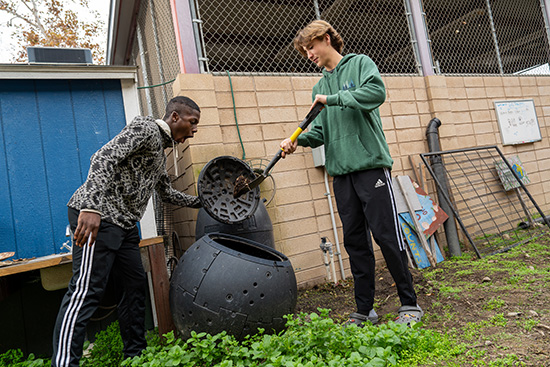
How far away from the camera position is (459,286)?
2961 mm

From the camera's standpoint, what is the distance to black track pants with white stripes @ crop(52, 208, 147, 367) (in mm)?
1870

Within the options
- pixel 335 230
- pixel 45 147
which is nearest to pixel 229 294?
pixel 335 230

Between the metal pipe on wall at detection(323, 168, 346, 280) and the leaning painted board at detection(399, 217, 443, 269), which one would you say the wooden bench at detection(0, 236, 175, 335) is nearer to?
the metal pipe on wall at detection(323, 168, 346, 280)

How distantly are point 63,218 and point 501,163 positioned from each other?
5.43m

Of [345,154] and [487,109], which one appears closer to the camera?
[345,154]

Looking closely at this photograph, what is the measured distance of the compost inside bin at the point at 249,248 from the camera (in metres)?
2.54

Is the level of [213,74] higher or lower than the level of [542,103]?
higher

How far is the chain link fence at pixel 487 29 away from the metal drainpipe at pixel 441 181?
198 centimetres

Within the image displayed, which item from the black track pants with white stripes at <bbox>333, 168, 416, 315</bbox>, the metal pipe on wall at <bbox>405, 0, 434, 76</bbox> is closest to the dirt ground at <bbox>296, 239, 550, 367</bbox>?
the black track pants with white stripes at <bbox>333, 168, 416, 315</bbox>

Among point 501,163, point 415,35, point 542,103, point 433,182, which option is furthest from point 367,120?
point 542,103

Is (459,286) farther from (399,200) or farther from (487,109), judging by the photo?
(487,109)

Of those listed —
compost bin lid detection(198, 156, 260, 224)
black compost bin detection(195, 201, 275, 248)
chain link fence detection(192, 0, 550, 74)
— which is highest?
Result: chain link fence detection(192, 0, 550, 74)

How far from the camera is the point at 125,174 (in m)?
2.16

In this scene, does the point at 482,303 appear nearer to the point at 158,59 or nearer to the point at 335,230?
the point at 335,230
